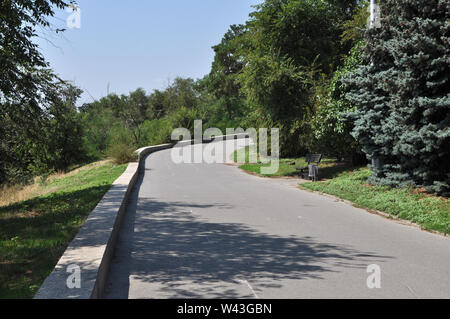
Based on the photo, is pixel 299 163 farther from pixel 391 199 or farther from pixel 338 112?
pixel 391 199

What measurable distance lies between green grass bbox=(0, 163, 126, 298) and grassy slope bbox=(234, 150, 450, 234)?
280 inches

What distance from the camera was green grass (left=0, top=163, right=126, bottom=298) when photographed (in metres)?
5.32

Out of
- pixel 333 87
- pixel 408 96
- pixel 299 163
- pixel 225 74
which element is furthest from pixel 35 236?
pixel 225 74

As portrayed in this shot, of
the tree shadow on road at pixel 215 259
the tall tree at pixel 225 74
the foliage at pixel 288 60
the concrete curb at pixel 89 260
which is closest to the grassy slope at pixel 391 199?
the tree shadow on road at pixel 215 259

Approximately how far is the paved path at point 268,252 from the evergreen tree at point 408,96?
2.37 m

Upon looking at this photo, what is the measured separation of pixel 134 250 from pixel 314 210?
547 cm

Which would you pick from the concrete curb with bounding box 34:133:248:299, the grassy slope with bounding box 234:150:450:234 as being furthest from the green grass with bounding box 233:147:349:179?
the concrete curb with bounding box 34:133:248:299

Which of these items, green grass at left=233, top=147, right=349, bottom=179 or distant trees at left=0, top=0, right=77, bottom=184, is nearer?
distant trees at left=0, top=0, right=77, bottom=184

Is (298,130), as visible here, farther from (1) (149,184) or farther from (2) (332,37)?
(1) (149,184)

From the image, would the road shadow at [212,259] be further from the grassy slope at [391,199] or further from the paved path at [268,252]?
the grassy slope at [391,199]

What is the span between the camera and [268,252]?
707 centimetres

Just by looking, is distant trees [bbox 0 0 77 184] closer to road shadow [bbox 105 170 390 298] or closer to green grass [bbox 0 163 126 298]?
green grass [bbox 0 163 126 298]

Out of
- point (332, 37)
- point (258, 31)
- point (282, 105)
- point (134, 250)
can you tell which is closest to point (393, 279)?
point (134, 250)

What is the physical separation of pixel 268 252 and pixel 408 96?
727 centimetres
